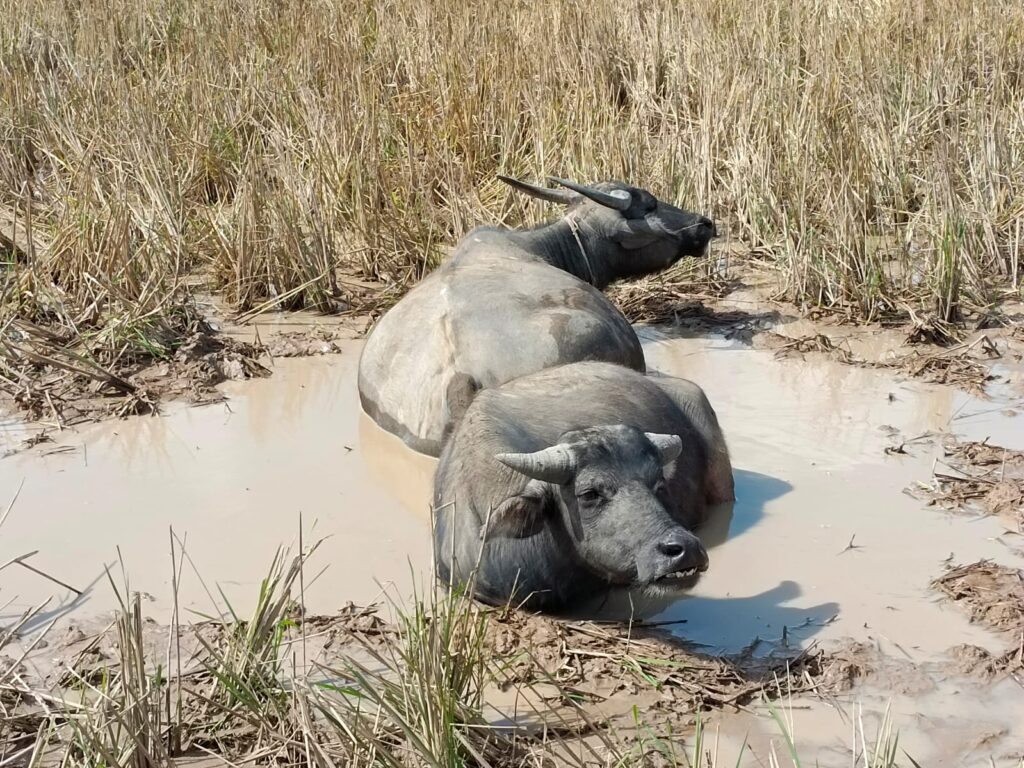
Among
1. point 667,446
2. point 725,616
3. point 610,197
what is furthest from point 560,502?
point 610,197

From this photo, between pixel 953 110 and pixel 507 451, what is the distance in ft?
17.4

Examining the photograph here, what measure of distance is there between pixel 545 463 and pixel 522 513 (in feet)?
0.72

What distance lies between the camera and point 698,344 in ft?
22.9

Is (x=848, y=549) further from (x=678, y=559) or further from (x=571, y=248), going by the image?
(x=571, y=248)

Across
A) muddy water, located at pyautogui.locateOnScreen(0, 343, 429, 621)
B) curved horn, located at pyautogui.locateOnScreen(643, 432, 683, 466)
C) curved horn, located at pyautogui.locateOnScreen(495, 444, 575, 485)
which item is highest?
curved horn, located at pyautogui.locateOnScreen(495, 444, 575, 485)

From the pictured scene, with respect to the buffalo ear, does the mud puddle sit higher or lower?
lower

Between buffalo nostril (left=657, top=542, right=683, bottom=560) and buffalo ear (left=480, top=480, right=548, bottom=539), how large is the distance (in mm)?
468

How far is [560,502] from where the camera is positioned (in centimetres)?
418

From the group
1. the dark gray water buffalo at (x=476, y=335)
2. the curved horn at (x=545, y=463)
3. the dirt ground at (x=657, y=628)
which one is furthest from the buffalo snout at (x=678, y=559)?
the dark gray water buffalo at (x=476, y=335)

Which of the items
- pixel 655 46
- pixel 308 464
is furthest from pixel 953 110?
pixel 308 464

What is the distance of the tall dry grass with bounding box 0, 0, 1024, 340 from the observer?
23.5ft

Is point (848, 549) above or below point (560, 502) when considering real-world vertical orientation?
below

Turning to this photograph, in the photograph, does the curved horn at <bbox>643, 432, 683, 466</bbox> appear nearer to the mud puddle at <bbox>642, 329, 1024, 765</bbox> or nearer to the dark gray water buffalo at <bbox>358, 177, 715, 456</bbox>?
the mud puddle at <bbox>642, 329, 1024, 765</bbox>

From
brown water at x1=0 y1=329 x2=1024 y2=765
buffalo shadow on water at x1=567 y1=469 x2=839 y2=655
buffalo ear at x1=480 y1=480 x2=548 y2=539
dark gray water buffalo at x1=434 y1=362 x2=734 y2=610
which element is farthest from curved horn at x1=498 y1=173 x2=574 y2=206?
buffalo ear at x1=480 y1=480 x2=548 y2=539
